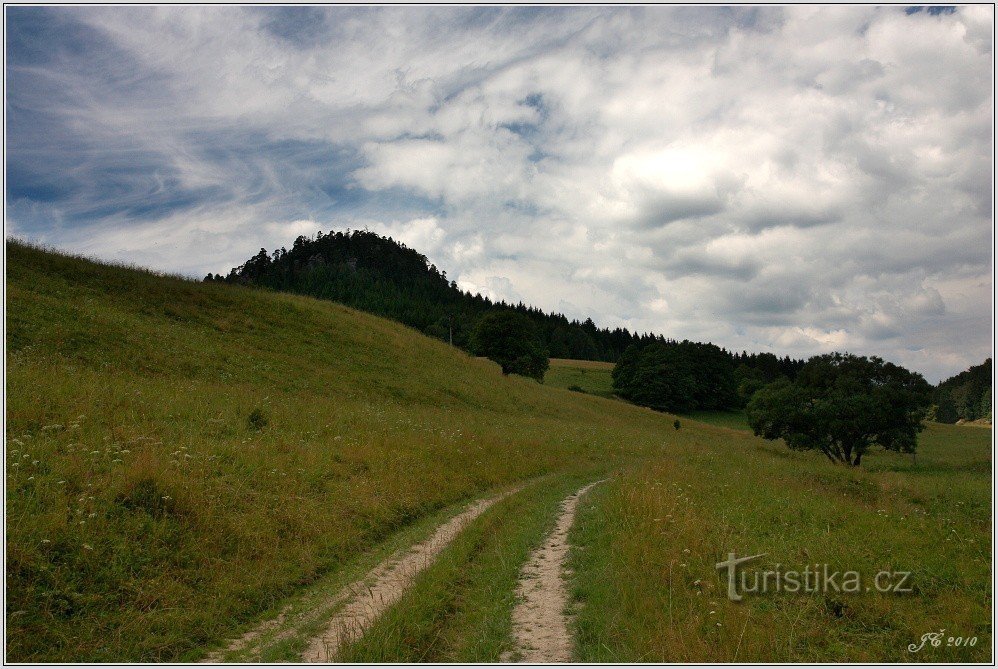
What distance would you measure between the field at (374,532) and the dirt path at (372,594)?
12.2 inches

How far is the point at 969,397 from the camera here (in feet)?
445

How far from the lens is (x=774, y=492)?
17500 millimetres

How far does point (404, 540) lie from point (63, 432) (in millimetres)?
8486

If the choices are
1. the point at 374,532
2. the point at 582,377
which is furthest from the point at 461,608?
the point at 582,377

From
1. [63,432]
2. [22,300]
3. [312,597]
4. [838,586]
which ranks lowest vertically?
[312,597]

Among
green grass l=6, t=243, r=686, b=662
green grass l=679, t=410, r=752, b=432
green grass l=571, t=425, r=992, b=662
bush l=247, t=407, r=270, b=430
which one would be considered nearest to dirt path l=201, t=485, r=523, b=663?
green grass l=6, t=243, r=686, b=662

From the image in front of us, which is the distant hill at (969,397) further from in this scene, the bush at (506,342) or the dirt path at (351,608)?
the dirt path at (351,608)

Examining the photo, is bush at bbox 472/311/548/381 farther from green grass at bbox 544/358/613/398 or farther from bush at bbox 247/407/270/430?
bush at bbox 247/407/270/430

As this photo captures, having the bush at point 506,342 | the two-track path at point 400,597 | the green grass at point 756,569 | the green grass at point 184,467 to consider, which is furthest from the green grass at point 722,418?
the two-track path at point 400,597

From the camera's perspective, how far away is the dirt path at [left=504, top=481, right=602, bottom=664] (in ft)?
22.3

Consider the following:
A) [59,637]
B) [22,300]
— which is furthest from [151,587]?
[22,300]

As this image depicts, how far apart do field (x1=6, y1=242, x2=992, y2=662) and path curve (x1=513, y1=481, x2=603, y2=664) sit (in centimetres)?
22

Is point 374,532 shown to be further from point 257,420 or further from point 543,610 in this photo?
point 257,420

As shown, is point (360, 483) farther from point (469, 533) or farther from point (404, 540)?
point (469, 533)
